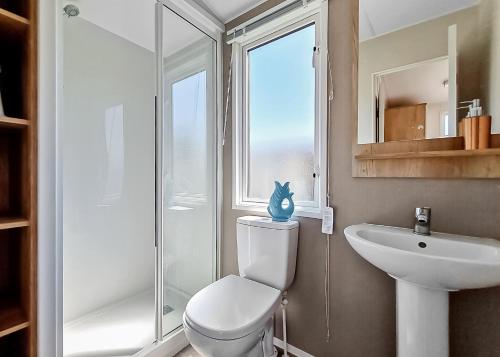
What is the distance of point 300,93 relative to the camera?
4.94 ft

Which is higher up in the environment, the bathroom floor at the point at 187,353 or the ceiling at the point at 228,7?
the ceiling at the point at 228,7

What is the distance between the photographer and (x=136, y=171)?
1.65 meters

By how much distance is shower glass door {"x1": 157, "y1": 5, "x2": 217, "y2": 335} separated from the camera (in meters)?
1.47

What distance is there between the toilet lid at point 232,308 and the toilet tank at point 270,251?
0.07 m

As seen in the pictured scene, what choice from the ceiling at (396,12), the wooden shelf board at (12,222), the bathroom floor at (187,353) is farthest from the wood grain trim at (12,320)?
the ceiling at (396,12)

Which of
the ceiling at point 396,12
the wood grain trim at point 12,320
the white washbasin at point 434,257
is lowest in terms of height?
the wood grain trim at point 12,320

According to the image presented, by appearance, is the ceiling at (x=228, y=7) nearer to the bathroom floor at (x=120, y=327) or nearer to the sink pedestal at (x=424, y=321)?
the sink pedestal at (x=424, y=321)

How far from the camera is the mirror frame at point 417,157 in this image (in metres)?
0.88

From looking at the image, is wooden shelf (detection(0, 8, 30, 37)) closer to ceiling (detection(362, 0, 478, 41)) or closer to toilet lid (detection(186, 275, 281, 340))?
toilet lid (detection(186, 275, 281, 340))

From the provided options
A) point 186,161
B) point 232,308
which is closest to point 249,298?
point 232,308

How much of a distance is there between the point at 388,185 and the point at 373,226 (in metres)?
0.21

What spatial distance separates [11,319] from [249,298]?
0.93 metres

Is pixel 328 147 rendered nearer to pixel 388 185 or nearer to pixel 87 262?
pixel 388 185

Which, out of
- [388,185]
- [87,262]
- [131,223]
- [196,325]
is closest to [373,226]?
[388,185]
